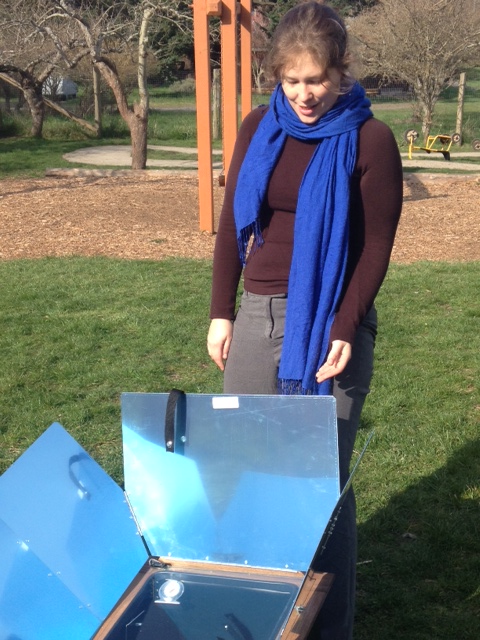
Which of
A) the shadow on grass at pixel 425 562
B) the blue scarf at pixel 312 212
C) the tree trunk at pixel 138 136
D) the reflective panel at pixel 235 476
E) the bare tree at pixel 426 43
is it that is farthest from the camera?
the bare tree at pixel 426 43

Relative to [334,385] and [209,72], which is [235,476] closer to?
[334,385]

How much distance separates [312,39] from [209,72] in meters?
6.80

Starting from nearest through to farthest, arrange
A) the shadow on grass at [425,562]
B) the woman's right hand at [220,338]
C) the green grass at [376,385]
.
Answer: the woman's right hand at [220,338], the shadow on grass at [425,562], the green grass at [376,385]

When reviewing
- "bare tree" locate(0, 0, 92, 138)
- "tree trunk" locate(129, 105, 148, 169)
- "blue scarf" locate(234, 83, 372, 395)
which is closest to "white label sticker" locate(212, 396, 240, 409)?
"blue scarf" locate(234, 83, 372, 395)

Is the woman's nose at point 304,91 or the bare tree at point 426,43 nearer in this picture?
the woman's nose at point 304,91

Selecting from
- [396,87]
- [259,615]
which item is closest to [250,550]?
[259,615]

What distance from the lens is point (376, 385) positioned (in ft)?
15.5

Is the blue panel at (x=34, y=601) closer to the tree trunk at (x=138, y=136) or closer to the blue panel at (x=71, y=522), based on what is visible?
the blue panel at (x=71, y=522)

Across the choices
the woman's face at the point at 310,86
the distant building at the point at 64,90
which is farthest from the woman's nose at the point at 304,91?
the distant building at the point at 64,90

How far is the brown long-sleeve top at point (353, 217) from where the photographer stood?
2158 mm

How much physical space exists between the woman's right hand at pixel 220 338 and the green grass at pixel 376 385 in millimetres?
1120

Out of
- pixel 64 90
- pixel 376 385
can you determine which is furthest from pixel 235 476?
pixel 64 90

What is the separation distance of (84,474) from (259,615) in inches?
21.5

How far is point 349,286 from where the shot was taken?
224cm
